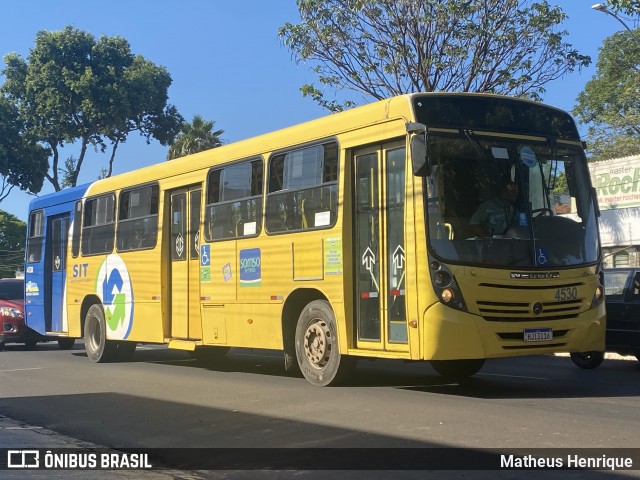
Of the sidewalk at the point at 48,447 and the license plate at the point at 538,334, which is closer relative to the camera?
the sidewalk at the point at 48,447

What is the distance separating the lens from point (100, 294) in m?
16.6

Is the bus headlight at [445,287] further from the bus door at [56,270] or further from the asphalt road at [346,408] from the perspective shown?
the bus door at [56,270]

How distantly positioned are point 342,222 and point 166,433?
3.56 metres

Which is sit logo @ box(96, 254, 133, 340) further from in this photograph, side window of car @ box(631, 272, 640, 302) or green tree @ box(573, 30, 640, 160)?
green tree @ box(573, 30, 640, 160)

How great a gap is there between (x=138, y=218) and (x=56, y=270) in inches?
159

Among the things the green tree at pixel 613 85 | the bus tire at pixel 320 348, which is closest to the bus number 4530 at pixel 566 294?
the bus tire at pixel 320 348

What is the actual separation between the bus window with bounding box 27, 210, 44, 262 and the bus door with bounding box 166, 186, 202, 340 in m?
5.88

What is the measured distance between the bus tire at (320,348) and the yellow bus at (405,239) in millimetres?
26

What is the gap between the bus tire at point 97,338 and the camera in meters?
16.5

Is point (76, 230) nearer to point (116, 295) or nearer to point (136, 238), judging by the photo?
point (116, 295)

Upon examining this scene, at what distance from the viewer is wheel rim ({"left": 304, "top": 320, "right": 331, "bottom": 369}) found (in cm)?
1072

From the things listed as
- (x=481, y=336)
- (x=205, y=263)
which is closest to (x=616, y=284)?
(x=481, y=336)

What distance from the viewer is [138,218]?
50.9 ft

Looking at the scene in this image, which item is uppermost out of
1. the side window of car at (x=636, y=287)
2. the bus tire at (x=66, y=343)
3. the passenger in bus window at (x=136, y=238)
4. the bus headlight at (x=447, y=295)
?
the passenger in bus window at (x=136, y=238)
